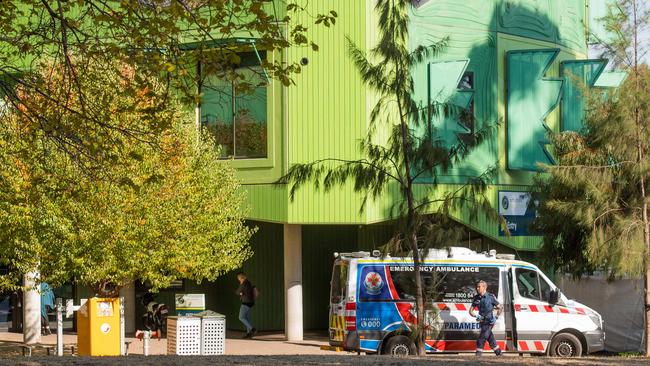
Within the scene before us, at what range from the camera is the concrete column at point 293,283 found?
2867cm

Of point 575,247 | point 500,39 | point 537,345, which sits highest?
point 500,39

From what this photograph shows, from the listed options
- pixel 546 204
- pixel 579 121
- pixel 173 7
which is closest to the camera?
pixel 173 7

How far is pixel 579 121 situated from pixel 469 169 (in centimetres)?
423

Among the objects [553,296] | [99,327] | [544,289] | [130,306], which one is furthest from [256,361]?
[130,306]

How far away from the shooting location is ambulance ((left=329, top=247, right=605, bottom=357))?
22.5 meters

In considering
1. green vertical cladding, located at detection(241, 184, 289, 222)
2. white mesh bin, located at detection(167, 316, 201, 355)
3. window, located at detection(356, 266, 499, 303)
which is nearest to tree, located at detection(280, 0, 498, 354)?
window, located at detection(356, 266, 499, 303)

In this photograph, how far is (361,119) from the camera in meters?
27.2

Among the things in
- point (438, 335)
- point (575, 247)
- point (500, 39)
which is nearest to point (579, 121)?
point (500, 39)

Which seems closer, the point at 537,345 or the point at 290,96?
the point at 537,345

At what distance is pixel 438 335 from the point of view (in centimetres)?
2262

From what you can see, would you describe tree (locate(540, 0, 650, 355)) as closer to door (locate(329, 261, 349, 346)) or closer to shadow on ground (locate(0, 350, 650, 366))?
door (locate(329, 261, 349, 346))

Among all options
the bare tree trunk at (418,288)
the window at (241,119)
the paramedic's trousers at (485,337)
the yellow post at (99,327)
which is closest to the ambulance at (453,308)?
the paramedic's trousers at (485,337)

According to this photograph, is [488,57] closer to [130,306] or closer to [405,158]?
[130,306]

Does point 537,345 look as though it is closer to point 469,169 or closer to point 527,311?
point 527,311
